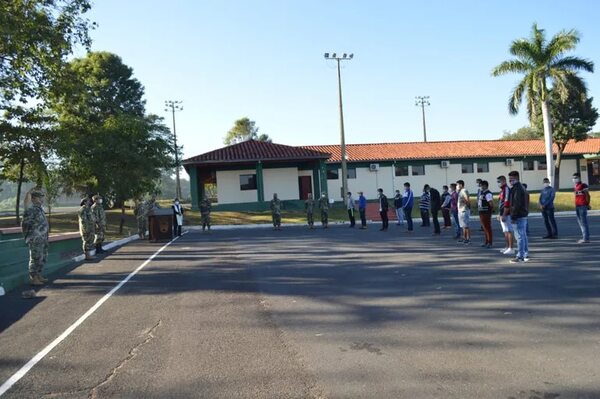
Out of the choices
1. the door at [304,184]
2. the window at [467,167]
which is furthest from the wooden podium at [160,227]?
the window at [467,167]

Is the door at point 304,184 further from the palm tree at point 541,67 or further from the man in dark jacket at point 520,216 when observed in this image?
the man in dark jacket at point 520,216

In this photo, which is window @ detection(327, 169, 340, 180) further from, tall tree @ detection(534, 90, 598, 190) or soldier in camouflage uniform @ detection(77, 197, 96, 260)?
soldier in camouflage uniform @ detection(77, 197, 96, 260)

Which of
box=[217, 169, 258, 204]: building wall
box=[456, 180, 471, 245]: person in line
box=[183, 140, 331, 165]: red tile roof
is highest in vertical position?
box=[183, 140, 331, 165]: red tile roof

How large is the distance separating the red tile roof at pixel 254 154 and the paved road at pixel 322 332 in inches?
909

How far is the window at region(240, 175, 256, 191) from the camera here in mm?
35250

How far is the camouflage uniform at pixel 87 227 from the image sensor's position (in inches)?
523

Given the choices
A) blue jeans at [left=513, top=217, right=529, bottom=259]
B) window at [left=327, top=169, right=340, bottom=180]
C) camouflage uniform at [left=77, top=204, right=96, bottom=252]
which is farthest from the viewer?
window at [left=327, top=169, right=340, bottom=180]

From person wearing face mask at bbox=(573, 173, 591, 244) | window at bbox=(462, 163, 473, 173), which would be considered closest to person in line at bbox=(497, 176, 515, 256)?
person wearing face mask at bbox=(573, 173, 591, 244)

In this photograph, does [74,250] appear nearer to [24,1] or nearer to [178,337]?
[24,1]

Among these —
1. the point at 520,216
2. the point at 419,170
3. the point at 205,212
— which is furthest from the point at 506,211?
the point at 419,170

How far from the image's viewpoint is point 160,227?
18.7 metres

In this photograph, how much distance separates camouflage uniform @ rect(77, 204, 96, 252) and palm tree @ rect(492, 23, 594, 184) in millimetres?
27360

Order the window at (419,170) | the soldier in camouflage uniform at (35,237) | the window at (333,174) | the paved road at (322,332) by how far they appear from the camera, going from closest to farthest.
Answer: the paved road at (322,332) → the soldier in camouflage uniform at (35,237) → the window at (333,174) → the window at (419,170)

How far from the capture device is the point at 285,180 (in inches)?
1409
